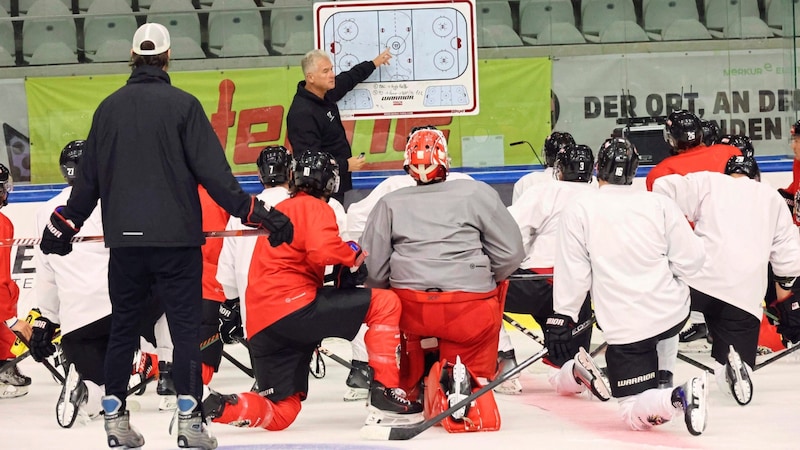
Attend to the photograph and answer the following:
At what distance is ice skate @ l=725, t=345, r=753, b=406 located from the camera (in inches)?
192

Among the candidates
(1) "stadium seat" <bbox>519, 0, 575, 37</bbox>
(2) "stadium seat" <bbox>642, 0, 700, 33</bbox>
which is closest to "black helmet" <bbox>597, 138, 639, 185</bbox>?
(1) "stadium seat" <bbox>519, 0, 575, 37</bbox>

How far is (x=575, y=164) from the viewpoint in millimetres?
5582

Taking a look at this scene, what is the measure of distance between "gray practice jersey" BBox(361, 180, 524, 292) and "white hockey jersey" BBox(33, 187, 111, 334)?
1.17 m

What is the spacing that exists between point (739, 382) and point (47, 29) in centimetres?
531

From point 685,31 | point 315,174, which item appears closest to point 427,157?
point 315,174

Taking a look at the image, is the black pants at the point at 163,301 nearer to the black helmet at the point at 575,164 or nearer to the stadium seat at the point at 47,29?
the black helmet at the point at 575,164

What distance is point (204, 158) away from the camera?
3.86 metres

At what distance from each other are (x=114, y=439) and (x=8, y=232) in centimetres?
203

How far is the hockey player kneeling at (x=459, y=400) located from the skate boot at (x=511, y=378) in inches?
36.8

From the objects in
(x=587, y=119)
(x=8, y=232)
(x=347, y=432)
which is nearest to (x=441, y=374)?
(x=347, y=432)

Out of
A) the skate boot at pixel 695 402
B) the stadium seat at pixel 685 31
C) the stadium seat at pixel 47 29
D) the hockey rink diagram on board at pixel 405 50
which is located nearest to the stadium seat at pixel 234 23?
the stadium seat at pixel 47 29

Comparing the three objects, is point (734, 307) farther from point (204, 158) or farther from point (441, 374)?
point (204, 158)

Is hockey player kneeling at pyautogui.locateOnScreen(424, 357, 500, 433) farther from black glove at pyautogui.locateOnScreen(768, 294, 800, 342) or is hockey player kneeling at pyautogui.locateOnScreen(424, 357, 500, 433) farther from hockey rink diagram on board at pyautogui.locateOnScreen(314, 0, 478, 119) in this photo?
hockey rink diagram on board at pyautogui.locateOnScreen(314, 0, 478, 119)

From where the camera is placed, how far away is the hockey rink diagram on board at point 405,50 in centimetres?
714
